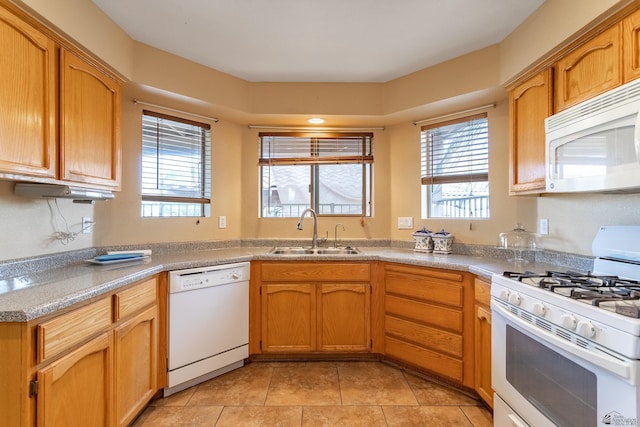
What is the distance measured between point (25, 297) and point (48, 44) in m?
1.24

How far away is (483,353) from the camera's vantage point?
1.98m

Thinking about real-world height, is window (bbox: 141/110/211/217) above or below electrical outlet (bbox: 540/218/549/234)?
above

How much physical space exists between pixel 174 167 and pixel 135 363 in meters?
1.60

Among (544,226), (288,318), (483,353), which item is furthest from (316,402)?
(544,226)

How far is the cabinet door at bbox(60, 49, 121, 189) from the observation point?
168 cm

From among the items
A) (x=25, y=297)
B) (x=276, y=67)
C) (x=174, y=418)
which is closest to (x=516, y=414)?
(x=174, y=418)

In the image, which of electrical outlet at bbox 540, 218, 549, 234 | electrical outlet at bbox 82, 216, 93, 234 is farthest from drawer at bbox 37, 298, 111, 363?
electrical outlet at bbox 540, 218, 549, 234

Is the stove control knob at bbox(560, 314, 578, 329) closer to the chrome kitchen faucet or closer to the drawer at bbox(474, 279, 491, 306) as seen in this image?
the drawer at bbox(474, 279, 491, 306)

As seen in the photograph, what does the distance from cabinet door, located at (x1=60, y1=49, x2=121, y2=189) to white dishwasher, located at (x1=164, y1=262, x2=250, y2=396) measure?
0.79 metres

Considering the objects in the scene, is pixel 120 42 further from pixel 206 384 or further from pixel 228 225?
pixel 206 384

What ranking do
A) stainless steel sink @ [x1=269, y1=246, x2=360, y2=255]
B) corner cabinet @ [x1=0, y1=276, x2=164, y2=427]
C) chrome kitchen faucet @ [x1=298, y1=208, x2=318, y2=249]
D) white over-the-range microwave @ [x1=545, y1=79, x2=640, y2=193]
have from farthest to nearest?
chrome kitchen faucet @ [x1=298, y1=208, x2=318, y2=249] < stainless steel sink @ [x1=269, y1=246, x2=360, y2=255] < white over-the-range microwave @ [x1=545, y1=79, x2=640, y2=193] < corner cabinet @ [x1=0, y1=276, x2=164, y2=427]

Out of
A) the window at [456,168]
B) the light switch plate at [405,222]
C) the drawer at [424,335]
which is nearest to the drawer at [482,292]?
the drawer at [424,335]

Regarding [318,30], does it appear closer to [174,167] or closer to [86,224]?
[174,167]

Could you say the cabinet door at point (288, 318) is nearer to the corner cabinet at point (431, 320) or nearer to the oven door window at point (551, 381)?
the corner cabinet at point (431, 320)
